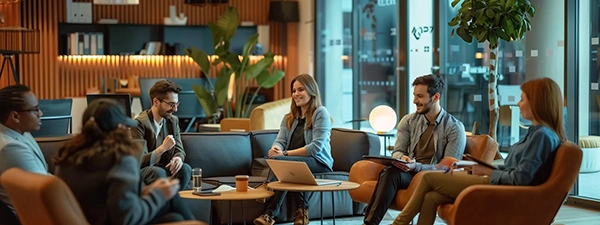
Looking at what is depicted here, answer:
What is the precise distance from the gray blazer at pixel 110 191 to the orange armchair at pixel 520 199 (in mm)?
1861

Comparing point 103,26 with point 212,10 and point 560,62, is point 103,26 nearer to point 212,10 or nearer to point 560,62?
point 212,10

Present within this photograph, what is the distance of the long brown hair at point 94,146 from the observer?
133 inches

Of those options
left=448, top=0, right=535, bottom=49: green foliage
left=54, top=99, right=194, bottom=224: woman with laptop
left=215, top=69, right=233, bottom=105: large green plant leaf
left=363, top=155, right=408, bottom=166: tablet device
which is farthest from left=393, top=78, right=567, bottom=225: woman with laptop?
left=215, top=69, right=233, bottom=105: large green plant leaf

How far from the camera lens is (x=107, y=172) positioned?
11.0ft

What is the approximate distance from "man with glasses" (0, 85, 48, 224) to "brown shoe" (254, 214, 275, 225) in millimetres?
2273

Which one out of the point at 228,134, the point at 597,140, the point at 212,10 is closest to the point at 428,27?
the point at 597,140

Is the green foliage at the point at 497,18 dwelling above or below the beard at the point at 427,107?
above

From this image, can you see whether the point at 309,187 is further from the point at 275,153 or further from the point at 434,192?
the point at 275,153

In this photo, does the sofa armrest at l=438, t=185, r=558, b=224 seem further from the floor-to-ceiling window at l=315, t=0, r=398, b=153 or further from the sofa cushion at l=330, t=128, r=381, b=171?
the floor-to-ceiling window at l=315, t=0, r=398, b=153

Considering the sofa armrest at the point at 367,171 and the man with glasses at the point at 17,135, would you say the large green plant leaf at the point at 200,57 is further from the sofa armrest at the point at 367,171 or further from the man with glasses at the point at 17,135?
the man with glasses at the point at 17,135

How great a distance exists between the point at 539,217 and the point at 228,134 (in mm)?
2943

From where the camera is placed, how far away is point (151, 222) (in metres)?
3.87

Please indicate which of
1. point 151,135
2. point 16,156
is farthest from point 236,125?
point 16,156

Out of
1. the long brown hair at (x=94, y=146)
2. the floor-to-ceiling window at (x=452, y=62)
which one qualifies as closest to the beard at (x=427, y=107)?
the floor-to-ceiling window at (x=452, y=62)
